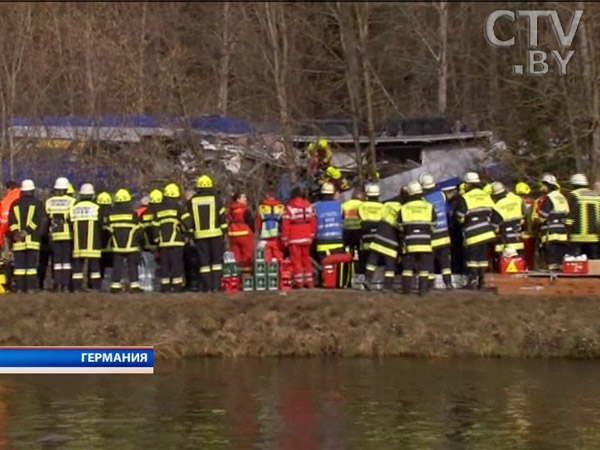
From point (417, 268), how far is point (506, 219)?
5.94 feet

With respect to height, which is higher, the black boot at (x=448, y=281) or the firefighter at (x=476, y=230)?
the firefighter at (x=476, y=230)

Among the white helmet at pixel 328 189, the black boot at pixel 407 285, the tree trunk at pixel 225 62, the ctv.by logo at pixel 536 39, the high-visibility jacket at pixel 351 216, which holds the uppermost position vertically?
the tree trunk at pixel 225 62

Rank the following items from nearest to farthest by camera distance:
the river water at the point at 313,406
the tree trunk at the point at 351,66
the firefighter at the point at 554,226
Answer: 1. the river water at the point at 313,406
2. the firefighter at the point at 554,226
3. the tree trunk at the point at 351,66

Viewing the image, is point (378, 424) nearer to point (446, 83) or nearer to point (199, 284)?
point (199, 284)

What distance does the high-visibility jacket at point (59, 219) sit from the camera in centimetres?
2267

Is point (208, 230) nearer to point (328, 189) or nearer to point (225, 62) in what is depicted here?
point (328, 189)

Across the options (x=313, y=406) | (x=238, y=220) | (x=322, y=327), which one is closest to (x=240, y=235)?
(x=238, y=220)

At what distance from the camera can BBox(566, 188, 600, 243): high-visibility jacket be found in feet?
75.8

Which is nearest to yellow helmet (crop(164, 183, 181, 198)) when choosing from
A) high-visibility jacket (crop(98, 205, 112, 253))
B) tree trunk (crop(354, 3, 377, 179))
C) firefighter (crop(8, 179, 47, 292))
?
high-visibility jacket (crop(98, 205, 112, 253))

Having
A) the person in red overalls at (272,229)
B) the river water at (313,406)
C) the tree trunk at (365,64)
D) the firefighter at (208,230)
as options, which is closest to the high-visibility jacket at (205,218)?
the firefighter at (208,230)

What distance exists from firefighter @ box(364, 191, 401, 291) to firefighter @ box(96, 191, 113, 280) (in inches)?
168

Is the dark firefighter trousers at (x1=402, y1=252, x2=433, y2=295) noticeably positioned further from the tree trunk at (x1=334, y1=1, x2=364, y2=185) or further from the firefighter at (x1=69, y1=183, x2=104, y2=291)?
the tree trunk at (x1=334, y1=1, x2=364, y2=185)

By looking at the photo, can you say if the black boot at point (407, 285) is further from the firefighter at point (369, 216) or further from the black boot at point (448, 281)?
the firefighter at point (369, 216)

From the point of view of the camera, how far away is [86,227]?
74.2 ft
